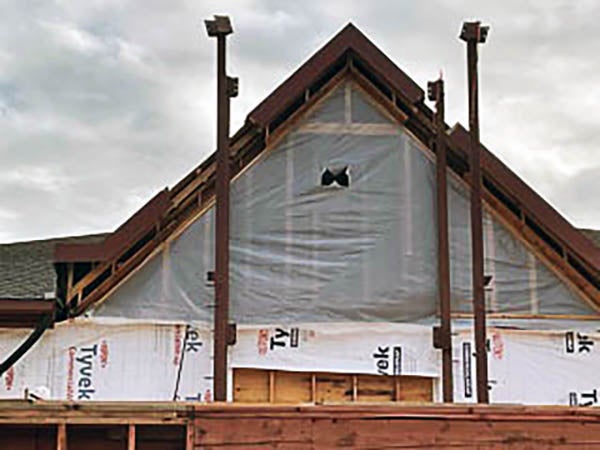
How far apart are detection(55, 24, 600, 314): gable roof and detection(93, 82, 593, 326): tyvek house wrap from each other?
149mm

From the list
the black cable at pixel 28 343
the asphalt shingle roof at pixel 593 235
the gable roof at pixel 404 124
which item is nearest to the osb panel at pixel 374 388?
the gable roof at pixel 404 124

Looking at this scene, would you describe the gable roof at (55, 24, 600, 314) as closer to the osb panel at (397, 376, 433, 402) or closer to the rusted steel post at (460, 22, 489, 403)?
the rusted steel post at (460, 22, 489, 403)

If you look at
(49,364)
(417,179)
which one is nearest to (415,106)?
(417,179)

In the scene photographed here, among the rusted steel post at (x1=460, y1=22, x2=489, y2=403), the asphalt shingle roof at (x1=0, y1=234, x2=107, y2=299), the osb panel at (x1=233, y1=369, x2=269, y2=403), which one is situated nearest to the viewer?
the rusted steel post at (x1=460, y1=22, x2=489, y2=403)

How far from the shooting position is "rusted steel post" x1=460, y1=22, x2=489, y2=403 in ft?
34.3

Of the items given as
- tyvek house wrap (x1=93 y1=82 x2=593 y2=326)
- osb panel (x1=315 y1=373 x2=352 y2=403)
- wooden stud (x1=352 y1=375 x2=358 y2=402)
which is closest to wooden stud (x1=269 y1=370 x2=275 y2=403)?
osb panel (x1=315 y1=373 x2=352 y2=403)

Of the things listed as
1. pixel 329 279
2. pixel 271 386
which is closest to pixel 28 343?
pixel 271 386

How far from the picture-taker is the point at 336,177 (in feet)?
36.7

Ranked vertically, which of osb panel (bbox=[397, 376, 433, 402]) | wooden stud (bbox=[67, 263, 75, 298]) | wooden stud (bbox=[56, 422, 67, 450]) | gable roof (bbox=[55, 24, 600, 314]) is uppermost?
gable roof (bbox=[55, 24, 600, 314])

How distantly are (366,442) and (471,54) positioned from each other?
217 inches

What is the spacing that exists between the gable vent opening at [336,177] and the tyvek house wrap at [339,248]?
33mm

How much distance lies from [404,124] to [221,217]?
241 cm

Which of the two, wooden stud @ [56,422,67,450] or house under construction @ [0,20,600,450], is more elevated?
house under construction @ [0,20,600,450]

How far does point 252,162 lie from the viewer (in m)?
11.1
